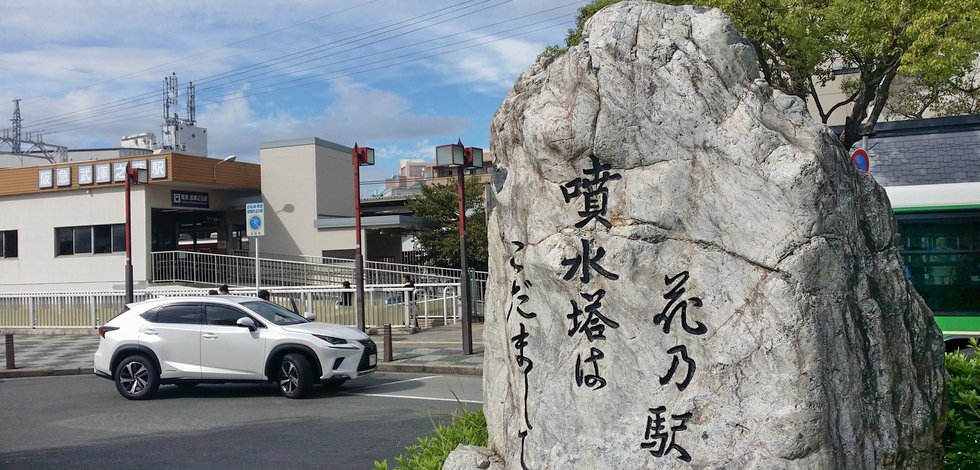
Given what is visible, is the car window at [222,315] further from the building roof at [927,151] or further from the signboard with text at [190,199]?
the signboard with text at [190,199]

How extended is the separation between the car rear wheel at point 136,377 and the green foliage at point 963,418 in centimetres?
1038

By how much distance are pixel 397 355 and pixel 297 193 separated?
15.0m

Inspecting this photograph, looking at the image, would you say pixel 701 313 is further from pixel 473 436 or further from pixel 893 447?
pixel 473 436

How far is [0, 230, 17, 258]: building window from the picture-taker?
102ft

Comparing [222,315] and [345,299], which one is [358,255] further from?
[222,315]

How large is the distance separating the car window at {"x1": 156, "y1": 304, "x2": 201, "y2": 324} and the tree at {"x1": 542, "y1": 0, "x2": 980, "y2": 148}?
10.2m

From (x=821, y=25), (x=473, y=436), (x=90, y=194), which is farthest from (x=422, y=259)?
(x=473, y=436)

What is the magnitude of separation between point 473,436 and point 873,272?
278 cm

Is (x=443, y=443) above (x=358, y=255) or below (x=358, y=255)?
below

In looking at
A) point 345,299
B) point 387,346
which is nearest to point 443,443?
point 387,346

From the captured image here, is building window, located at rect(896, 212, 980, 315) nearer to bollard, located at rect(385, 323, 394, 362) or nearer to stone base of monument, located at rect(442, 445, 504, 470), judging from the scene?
stone base of monument, located at rect(442, 445, 504, 470)

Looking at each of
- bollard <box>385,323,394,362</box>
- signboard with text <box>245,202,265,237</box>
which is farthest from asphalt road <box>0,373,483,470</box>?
signboard with text <box>245,202,265,237</box>

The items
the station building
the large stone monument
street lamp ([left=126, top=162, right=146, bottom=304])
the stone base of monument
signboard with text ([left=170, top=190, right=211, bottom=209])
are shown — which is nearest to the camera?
the large stone monument

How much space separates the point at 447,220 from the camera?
2947cm
